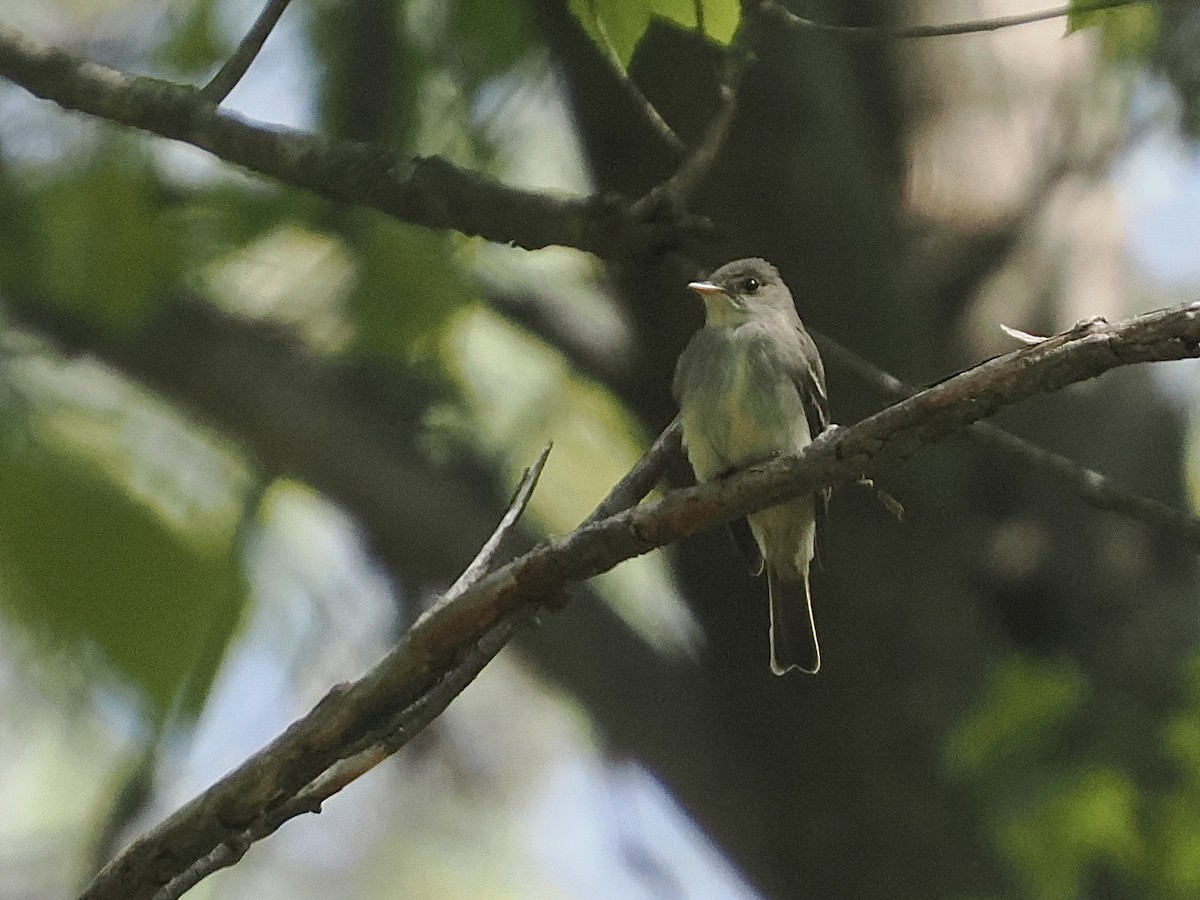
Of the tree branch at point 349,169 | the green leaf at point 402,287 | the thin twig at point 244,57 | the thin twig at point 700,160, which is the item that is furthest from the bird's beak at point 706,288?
the thin twig at point 244,57

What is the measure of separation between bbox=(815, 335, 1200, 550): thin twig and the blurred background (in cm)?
79

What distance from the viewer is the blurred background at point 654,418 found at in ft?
10.7

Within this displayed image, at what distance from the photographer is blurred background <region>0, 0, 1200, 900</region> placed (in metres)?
3.25

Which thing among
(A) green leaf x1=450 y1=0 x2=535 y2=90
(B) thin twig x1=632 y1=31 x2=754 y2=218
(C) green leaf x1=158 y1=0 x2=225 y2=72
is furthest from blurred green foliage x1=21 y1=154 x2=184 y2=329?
(B) thin twig x1=632 y1=31 x2=754 y2=218

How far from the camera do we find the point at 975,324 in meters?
4.57

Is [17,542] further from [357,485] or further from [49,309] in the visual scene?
[357,485]

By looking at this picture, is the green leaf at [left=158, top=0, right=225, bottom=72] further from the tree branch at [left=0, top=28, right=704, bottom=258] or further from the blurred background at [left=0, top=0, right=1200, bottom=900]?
the tree branch at [left=0, top=28, right=704, bottom=258]

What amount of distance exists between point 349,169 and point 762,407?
1344 millimetres

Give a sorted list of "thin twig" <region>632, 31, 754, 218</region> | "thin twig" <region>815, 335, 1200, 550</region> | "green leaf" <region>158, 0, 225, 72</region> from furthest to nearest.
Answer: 1. "green leaf" <region>158, 0, 225, 72</region>
2. "thin twig" <region>815, 335, 1200, 550</region>
3. "thin twig" <region>632, 31, 754, 218</region>

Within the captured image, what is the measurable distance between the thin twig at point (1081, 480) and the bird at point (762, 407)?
0.61 m

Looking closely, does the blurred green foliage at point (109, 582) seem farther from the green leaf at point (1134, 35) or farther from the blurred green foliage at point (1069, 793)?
the green leaf at point (1134, 35)

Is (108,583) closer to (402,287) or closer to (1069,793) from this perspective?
(402,287)

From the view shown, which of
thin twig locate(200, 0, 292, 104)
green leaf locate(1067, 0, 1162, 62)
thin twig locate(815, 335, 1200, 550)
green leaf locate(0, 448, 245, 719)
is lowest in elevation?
green leaf locate(0, 448, 245, 719)

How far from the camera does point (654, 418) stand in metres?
4.43
